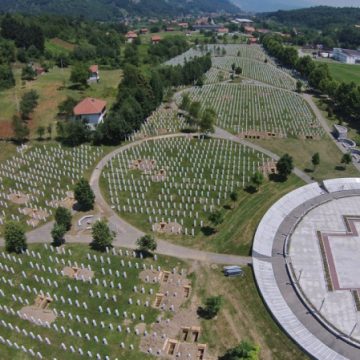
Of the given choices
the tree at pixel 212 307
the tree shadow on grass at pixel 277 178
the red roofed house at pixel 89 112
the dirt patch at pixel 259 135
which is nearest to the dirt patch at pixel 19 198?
the red roofed house at pixel 89 112

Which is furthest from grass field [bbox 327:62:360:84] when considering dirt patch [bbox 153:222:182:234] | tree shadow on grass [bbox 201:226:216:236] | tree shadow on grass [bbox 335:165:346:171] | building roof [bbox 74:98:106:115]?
dirt patch [bbox 153:222:182:234]

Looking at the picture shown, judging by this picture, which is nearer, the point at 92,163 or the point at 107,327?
the point at 107,327

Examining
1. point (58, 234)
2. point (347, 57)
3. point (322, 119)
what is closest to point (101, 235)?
point (58, 234)

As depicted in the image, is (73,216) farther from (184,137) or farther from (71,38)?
(71,38)

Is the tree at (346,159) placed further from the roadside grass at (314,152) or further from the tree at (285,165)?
the tree at (285,165)

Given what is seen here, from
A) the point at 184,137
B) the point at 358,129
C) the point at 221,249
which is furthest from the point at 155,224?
the point at 358,129

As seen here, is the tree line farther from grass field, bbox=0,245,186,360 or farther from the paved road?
grass field, bbox=0,245,186,360
